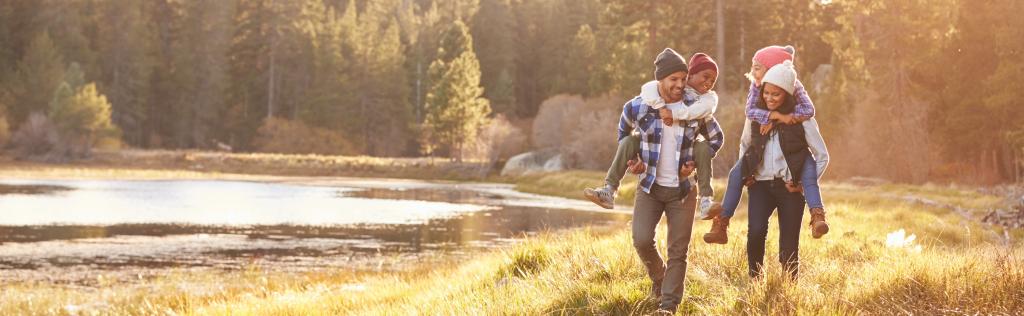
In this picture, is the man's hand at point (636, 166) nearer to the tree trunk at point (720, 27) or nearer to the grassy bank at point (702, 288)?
the grassy bank at point (702, 288)

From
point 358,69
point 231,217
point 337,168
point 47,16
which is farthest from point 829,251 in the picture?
point 47,16

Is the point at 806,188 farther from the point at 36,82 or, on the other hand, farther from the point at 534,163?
the point at 36,82

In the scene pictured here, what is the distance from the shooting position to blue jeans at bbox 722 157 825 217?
21.7ft

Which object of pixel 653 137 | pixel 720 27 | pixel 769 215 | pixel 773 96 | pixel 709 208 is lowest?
pixel 769 215

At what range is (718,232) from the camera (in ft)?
21.8

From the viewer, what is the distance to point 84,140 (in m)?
73.8

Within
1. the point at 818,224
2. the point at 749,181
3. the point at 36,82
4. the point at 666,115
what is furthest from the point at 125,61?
the point at 818,224

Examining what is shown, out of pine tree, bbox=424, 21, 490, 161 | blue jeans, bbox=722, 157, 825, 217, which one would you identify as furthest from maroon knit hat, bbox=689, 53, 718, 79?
pine tree, bbox=424, 21, 490, 161

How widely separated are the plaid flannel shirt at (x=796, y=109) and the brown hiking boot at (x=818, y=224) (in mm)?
702

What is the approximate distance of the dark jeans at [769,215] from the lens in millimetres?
6820

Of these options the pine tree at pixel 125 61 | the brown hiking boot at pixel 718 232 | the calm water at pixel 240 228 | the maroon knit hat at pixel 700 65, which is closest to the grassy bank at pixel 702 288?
the brown hiking boot at pixel 718 232

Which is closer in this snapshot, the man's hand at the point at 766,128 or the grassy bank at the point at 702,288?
the grassy bank at the point at 702,288

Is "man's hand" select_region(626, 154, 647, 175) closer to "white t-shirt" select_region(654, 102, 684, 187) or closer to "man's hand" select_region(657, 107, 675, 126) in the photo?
"white t-shirt" select_region(654, 102, 684, 187)

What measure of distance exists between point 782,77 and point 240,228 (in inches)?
853
